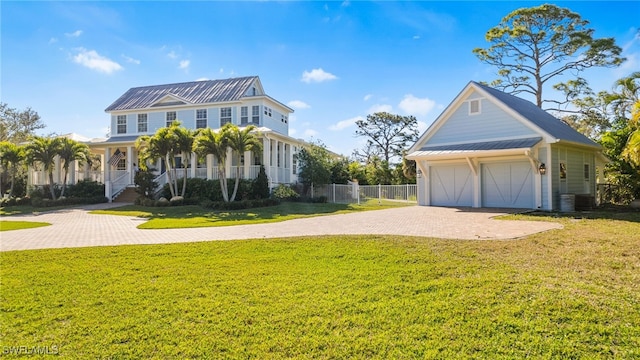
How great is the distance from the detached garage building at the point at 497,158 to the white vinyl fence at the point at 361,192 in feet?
10.4

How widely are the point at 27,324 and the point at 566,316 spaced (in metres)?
6.40

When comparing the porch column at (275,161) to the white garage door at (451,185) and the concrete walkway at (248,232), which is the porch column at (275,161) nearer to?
the white garage door at (451,185)

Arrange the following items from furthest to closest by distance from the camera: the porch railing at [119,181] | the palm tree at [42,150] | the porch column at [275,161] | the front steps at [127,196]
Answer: the porch railing at [119,181]
the front steps at [127,196]
the porch column at [275,161]
the palm tree at [42,150]

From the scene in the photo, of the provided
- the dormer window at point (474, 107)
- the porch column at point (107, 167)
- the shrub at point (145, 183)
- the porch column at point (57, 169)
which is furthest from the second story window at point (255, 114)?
the dormer window at point (474, 107)

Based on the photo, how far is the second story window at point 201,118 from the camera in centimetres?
2820

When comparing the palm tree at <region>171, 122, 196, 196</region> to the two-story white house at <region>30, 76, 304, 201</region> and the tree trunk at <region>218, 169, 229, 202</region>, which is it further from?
the two-story white house at <region>30, 76, 304, 201</region>

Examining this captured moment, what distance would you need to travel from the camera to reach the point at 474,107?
1898cm

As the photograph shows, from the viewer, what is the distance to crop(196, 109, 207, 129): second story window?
28.2 m

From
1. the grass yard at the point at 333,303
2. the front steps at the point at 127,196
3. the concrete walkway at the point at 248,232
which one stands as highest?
the front steps at the point at 127,196

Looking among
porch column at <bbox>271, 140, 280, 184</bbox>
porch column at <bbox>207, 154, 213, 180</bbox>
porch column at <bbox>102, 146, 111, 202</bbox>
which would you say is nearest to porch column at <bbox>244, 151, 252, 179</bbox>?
porch column at <bbox>271, 140, 280, 184</bbox>

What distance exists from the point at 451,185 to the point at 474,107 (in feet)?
13.7

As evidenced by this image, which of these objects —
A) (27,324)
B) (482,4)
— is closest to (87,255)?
(27,324)

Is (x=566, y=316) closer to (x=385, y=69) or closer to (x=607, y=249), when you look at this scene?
(x=607, y=249)

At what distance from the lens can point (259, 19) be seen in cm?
1461
